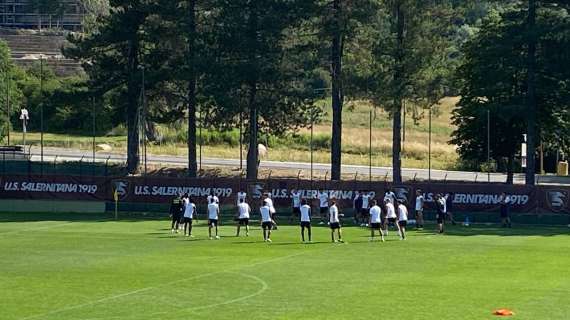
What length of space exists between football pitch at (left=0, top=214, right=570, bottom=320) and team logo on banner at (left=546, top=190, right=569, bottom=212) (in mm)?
5162

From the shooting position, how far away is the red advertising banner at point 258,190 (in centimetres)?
5553

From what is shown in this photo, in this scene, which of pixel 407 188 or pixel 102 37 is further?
pixel 102 37

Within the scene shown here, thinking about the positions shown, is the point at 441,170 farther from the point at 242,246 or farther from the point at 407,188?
the point at 242,246

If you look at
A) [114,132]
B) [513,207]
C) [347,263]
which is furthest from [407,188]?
[114,132]

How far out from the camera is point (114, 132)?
361 ft

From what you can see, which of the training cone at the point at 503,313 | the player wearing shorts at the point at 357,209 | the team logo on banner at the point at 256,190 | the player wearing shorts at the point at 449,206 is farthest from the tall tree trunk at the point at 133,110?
the training cone at the point at 503,313

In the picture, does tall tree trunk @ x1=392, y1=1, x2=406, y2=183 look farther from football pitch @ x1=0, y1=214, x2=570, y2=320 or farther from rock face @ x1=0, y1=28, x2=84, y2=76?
rock face @ x1=0, y1=28, x2=84, y2=76

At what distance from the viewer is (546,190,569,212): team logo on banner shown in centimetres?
5469

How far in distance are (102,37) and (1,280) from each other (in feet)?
137

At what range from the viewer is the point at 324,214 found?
2211 inches

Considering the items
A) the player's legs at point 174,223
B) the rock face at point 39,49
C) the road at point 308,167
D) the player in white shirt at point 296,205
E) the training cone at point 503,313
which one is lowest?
the training cone at point 503,313

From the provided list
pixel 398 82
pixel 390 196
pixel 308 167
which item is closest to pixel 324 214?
pixel 390 196

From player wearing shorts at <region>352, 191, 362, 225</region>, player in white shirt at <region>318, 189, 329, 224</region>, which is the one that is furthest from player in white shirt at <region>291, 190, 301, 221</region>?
player wearing shorts at <region>352, 191, 362, 225</region>

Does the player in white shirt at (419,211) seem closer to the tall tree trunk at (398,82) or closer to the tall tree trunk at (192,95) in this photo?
the tall tree trunk at (398,82)
